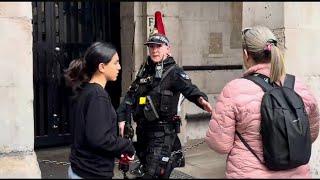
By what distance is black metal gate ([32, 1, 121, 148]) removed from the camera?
24.7 ft

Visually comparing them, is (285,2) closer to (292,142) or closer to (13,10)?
(292,142)

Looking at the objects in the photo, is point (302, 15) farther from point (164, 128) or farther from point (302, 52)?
point (164, 128)

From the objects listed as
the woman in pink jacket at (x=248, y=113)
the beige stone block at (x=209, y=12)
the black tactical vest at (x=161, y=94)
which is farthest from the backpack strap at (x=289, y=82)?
the beige stone block at (x=209, y=12)

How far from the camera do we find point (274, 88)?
2809mm

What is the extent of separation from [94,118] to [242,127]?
873 millimetres

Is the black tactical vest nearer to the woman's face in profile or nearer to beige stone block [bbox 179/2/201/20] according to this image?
the woman's face in profile

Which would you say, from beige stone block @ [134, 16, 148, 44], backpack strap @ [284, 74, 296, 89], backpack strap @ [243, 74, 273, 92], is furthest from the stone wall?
beige stone block @ [134, 16, 148, 44]

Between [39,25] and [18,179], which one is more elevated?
[39,25]

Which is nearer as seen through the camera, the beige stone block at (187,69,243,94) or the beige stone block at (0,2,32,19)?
→ the beige stone block at (0,2,32,19)

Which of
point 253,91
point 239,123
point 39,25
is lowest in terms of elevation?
point 239,123

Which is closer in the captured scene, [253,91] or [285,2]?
[253,91]

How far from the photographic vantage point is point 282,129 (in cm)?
271

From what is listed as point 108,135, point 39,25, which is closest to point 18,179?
point 108,135

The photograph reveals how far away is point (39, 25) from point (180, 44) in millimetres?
2306
